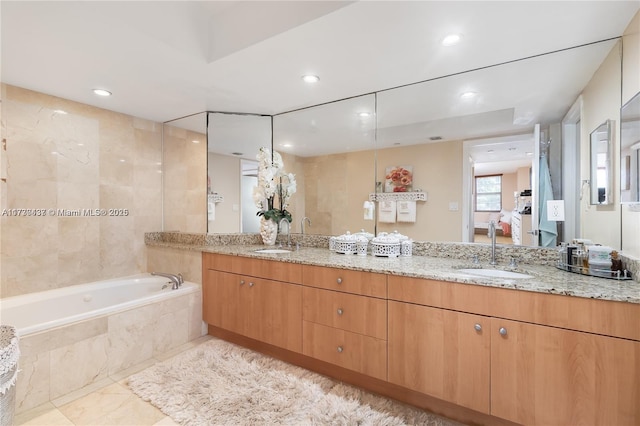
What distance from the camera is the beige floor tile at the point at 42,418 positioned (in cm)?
171

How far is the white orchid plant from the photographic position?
3.03 m

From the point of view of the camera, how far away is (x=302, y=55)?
1.94 metres

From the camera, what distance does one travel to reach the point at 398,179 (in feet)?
8.48

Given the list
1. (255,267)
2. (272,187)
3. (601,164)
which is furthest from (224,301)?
(601,164)

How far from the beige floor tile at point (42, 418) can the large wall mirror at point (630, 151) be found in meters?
3.23

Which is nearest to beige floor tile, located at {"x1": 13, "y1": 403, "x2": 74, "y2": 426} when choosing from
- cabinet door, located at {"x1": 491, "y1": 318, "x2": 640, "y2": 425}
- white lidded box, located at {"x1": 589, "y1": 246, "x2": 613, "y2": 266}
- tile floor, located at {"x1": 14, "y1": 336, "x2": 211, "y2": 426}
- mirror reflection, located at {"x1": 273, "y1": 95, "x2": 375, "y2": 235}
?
tile floor, located at {"x1": 14, "y1": 336, "x2": 211, "y2": 426}

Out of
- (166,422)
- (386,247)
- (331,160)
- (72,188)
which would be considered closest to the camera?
(166,422)

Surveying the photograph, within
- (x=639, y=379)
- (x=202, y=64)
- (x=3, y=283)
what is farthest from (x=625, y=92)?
(x=3, y=283)

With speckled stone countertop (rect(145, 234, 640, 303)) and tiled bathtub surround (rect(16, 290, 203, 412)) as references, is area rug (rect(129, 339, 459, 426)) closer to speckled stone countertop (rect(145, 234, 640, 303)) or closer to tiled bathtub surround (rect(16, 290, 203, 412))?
tiled bathtub surround (rect(16, 290, 203, 412))

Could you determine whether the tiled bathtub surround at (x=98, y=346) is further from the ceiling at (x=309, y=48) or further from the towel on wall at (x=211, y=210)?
the ceiling at (x=309, y=48)

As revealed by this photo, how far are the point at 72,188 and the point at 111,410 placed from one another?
2017 mm

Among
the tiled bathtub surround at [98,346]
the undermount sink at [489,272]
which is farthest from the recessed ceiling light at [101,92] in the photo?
the undermount sink at [489,272]

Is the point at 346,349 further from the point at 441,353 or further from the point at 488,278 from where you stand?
the point at 488,278

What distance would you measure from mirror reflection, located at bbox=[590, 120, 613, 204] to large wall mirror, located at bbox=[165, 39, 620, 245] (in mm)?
73
